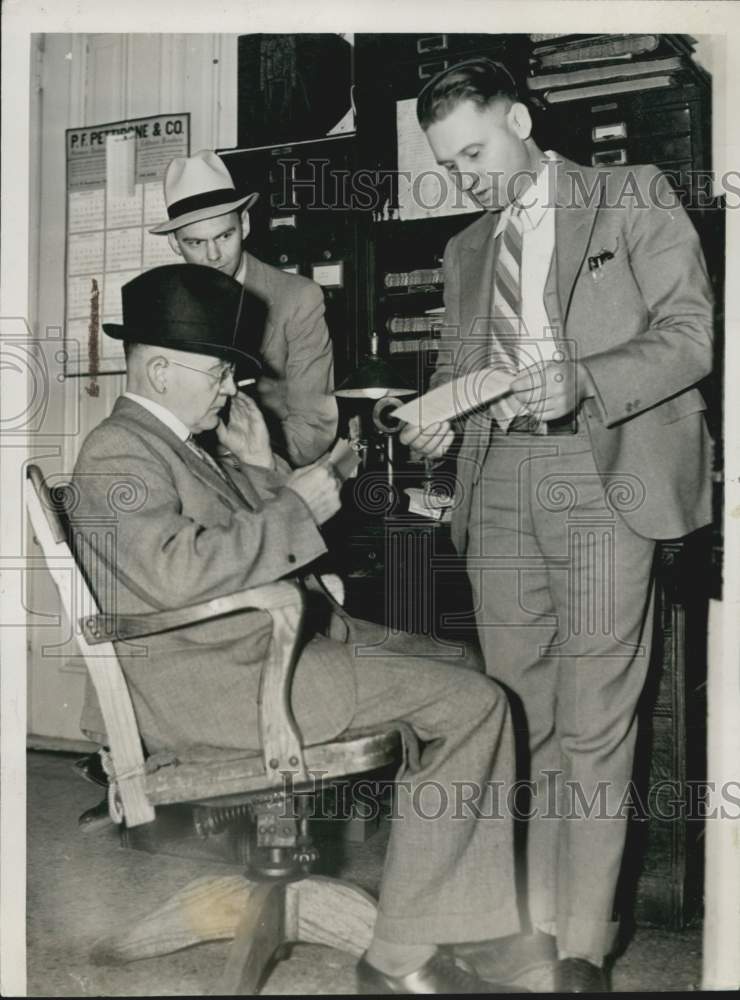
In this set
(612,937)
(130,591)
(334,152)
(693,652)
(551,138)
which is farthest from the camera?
(334,152)

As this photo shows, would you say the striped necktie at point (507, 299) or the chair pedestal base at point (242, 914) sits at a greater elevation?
the striped necktie at point (507, 299)

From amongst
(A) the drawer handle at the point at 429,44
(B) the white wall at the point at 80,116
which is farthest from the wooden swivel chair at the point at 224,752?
(A) the drawer handle at the point at 429,44

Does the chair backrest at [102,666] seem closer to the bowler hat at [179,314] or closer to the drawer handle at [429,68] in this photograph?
the bowler hat at [179,314]

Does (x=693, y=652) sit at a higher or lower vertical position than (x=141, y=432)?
lower

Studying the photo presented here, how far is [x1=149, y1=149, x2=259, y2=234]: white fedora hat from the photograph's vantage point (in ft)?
8.86

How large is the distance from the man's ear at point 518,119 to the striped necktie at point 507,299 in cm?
17

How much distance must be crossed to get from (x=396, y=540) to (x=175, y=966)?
52.0 inches

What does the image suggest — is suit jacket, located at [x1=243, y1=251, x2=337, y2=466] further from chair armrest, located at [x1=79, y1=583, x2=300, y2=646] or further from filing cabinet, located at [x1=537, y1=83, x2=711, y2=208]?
chair armrest, located at [x1=79, y1=583, x2=300, y2=646]

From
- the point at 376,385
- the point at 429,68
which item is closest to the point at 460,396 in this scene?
the point at 376,385

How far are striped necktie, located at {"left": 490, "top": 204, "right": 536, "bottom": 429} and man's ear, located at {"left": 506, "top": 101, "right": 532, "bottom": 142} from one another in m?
0.17

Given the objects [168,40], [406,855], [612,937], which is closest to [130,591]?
[406,855]

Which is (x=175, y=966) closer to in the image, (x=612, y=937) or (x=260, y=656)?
(x=260, y=656)

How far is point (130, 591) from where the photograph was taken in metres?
1.82

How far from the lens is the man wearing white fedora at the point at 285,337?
279 centimetres
